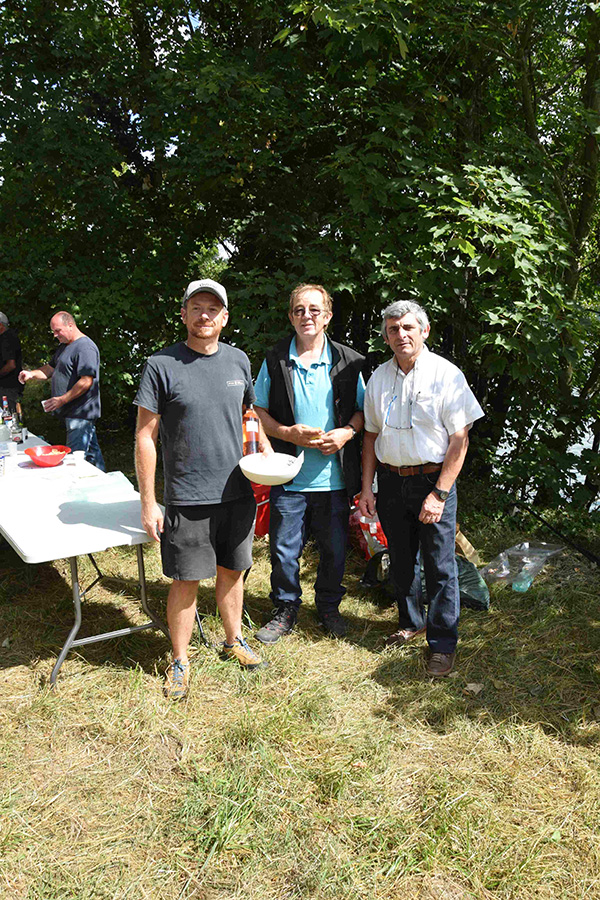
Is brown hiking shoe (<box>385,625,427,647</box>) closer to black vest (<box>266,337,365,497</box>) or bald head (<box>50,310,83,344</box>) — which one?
black vest (<box>266,337,365,497</box>)

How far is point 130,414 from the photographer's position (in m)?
9.15

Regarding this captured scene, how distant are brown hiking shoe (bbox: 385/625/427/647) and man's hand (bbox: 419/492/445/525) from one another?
848mm

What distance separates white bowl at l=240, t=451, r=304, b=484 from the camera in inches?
110

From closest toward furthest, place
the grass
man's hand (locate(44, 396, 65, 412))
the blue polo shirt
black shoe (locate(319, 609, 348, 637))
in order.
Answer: the grass
the blue polo shirt
black shoe (locate(319, 609, 348, 637))
man's hand (locate(44, 396, 65, 412))

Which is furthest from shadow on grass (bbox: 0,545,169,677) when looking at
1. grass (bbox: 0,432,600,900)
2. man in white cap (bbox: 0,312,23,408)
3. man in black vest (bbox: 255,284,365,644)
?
man in white cap (bbox: 0,312,23,408)

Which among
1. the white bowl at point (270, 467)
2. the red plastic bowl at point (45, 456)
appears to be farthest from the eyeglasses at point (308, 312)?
the red plastic bowl at point (45, 456)

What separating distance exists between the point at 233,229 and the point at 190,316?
4.63 m

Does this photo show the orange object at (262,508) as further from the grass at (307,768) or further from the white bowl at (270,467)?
the white bowl at (270,467)

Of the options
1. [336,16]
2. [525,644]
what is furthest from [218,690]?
[336,16]

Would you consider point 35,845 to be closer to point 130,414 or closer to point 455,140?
point 455,140

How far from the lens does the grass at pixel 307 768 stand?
7.04 ft

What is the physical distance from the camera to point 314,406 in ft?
11.1

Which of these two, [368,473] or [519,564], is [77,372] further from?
[519,564]

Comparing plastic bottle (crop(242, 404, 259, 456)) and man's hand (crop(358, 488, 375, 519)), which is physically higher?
plastic bottle (crop(242, 404, 259, 456))
